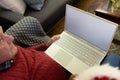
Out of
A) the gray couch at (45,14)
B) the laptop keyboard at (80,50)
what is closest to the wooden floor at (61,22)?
the gray couch at (45,14)

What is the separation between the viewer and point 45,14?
6.75 ft

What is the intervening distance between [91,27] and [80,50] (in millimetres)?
183

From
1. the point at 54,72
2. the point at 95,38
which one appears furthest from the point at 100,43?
the point at 54,72

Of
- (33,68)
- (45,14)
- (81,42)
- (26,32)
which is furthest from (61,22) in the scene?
(33,68)

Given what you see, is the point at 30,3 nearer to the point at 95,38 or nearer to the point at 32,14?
the point at 32,14

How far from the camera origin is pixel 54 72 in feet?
4.33

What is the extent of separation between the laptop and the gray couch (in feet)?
2.15

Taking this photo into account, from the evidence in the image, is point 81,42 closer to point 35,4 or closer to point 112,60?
point 112,60

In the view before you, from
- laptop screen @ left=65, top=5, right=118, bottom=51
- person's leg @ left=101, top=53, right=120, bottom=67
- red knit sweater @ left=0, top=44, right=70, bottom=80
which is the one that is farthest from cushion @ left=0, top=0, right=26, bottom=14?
person's leg @ left=101, top=53, right=120, bottom=67

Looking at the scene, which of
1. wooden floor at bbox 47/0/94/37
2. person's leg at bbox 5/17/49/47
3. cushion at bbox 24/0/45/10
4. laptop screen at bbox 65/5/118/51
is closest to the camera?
laptop screen at bbox 65/5/118/51

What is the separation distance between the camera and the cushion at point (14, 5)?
1985mm

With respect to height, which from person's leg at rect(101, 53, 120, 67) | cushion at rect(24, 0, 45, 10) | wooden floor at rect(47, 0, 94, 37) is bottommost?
wooden floor at rect(47, 0, 94, 37)

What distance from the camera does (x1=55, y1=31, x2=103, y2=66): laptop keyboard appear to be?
125 centimetres

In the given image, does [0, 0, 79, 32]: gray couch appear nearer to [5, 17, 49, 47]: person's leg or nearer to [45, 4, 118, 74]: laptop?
[5, 17, 49, 47]: person's leg
